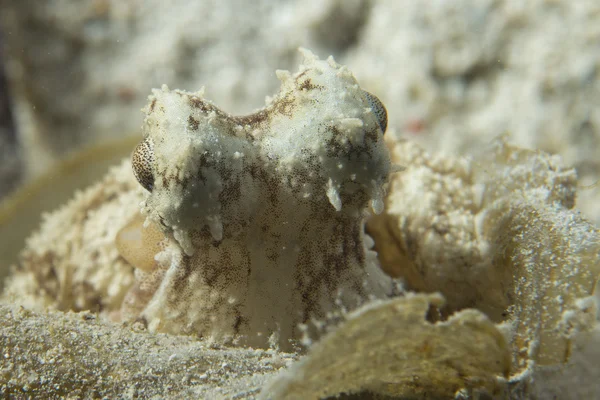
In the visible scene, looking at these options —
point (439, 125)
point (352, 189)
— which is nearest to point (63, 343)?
point (352, 189)

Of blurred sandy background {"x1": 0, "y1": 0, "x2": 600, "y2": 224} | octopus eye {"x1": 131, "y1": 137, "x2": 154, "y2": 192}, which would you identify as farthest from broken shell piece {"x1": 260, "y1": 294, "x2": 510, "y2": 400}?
blurred sandy background {"x1": 0, "y1": 0, "x2": 600, "y2": 224}

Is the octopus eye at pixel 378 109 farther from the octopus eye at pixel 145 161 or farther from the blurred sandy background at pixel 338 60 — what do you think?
the blurred sandy background at pixel 338 60

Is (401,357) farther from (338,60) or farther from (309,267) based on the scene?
(338,60)

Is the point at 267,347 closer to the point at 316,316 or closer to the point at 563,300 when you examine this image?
the point at 316,316

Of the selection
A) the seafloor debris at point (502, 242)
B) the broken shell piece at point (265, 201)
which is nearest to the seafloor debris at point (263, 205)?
the broken shell piece at point (265, 201)

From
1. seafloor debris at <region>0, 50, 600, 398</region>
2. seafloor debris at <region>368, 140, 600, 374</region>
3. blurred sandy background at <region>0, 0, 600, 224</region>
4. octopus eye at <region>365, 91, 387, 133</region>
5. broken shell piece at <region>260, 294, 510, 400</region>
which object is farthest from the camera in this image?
blurred sandy background at <region>0, 0, 600, 224</region>

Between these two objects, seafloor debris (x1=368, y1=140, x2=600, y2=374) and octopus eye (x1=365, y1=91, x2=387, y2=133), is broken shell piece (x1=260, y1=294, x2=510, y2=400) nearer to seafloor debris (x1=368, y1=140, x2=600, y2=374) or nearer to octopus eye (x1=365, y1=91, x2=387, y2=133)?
seafloor debris (x1=368, y1=140, x2=600, y2=374)

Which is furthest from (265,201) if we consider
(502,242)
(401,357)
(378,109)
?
(502,242)

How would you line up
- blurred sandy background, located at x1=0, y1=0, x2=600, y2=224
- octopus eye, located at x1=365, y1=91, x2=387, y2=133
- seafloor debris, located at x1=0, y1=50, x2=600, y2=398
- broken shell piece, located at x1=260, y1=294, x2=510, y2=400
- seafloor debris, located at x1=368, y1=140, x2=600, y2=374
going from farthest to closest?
blurred sandy background, located at x1=0, y1=0, x2=600, y2=224
octopus eye, located at x1=365, y1=91, x2=387, y2=133
seafloor debris, located at x1=368, y1=140, x2=600, y2=374
seafloor debris, located at x1=0, y1=50, x2=600, y2=398
broken shell piece, located at x1=260, y1=294, x2=510, y2=400
